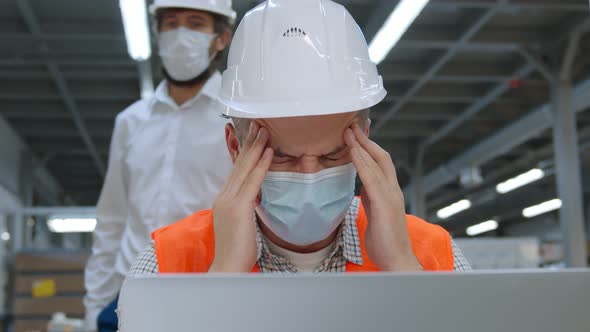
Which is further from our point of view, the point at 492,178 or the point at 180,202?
the point at 492,178

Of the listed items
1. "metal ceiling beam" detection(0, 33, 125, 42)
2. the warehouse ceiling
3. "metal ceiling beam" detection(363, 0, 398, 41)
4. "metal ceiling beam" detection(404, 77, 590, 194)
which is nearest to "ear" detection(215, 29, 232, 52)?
"metal ceiling beam" detection(363, 0, 398, 41)

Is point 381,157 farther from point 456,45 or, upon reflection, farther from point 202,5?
point 456,45

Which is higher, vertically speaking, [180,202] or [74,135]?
[74,135]

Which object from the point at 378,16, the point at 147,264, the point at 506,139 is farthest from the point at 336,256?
the point at 506,139

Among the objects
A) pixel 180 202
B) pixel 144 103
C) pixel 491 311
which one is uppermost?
pixel 144 103

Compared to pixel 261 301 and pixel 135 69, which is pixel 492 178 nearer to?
pixel 135 69

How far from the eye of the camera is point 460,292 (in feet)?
1.69

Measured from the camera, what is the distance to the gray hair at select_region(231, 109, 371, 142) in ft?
5.34

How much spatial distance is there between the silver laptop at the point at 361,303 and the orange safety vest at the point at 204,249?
1.06 meters

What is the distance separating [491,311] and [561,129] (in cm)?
922

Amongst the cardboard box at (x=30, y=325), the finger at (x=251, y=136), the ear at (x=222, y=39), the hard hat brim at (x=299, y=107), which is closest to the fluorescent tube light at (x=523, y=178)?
the cardboard box at (x=30, y=325)

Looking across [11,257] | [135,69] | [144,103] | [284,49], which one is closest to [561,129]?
[135,69]

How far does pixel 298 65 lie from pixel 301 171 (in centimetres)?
23

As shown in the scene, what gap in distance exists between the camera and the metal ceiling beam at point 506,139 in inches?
390
